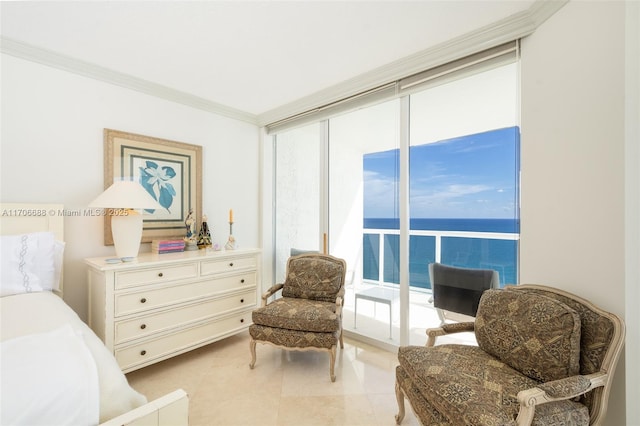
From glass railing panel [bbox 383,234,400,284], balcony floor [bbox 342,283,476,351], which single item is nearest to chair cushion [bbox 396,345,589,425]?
balcony floor [bbox 342,283,476,351]

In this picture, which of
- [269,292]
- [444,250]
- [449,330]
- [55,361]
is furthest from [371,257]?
[55,361]

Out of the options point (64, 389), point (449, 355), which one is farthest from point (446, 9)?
point (64, 389)

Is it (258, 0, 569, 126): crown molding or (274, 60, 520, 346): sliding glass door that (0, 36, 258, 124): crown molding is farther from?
(274, 60, 520, 346): sliding glass door

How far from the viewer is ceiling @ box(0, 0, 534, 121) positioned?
1787 mm

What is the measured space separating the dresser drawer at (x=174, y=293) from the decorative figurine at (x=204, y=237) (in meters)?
0.53

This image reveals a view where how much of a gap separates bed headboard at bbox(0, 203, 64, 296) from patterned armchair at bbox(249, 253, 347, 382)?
1.65m

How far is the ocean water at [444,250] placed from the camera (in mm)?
2125

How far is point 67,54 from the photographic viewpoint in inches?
89.4

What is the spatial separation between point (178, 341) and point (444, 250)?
2.42m

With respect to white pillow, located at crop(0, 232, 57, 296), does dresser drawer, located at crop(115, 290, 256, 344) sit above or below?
below

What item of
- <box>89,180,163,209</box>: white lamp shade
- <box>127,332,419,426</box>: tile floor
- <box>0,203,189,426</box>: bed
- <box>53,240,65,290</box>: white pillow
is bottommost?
<box>127,332,419,426</box>: tile floor

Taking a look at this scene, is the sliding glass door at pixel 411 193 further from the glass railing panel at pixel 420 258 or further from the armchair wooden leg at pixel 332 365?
the armchair wooden leg at pixel 332 365

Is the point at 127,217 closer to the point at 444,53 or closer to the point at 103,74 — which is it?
the point at 103,74

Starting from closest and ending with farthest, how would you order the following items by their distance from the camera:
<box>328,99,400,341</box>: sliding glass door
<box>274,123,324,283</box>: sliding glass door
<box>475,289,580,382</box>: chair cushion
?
<box>475,289,580,382</box>: chair cushion
<box>328,99,400,341</box>: sliding glass door
<box>274,123,324,283</box>: sliding glass door
